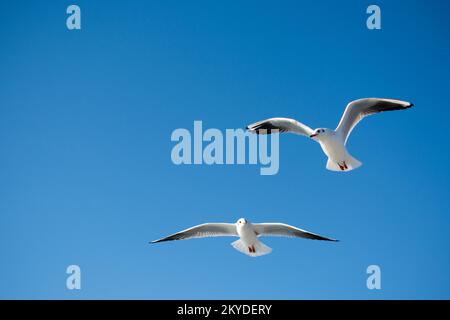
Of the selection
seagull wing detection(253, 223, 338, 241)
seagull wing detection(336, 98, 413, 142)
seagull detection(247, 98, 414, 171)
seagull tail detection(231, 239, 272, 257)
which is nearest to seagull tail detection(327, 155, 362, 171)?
seagull detection(247, 98, 414, 171)

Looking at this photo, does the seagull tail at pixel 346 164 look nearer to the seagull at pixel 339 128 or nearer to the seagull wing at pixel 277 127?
the seagull at pixel 339 128

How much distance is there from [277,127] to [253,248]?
1593mm

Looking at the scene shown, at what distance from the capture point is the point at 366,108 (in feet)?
28.4

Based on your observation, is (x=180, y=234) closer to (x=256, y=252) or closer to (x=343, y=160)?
(x=256, y=252)

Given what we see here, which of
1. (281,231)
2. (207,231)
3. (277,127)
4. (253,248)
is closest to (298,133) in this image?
(277,127)

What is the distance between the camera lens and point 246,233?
906 centimetres

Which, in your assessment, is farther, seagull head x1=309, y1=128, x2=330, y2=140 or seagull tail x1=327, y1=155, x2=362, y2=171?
seagull tail x1=327, y1=155, x2=362, y2=171

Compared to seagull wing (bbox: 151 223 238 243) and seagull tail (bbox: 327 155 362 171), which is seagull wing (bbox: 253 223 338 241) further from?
seagull tail (bbox: 327 155 362 171)

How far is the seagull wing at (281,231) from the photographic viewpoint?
909 cm

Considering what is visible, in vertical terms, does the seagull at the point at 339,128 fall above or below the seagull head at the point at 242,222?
above

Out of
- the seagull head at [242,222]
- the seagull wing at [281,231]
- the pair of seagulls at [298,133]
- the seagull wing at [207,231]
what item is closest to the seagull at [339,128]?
the pair of seagulls at [298,133]

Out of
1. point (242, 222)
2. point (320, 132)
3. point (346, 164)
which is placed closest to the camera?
point (320, 132)

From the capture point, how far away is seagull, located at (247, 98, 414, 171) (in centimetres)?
853

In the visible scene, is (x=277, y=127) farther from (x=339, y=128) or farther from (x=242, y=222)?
(x=242, y=222)
